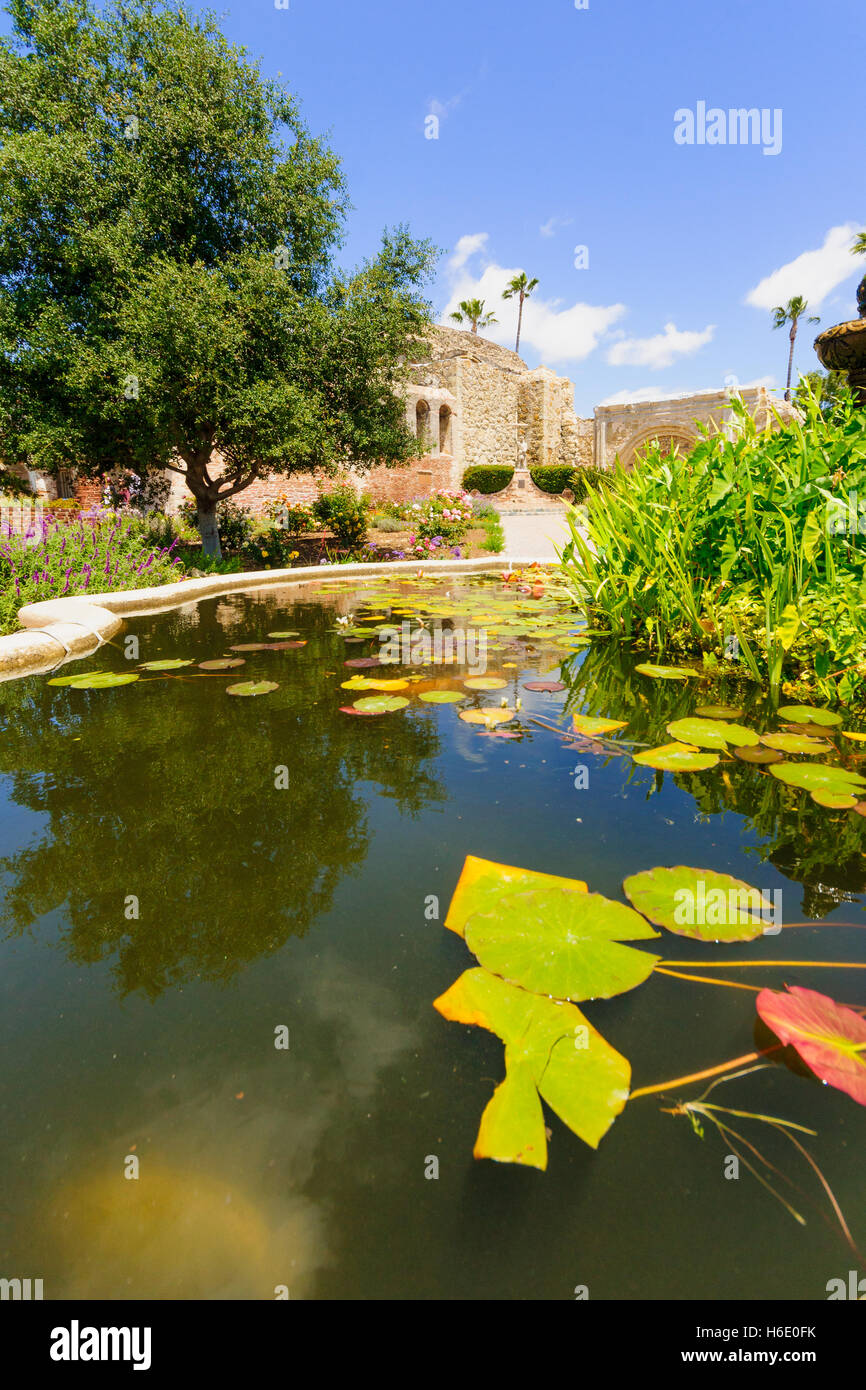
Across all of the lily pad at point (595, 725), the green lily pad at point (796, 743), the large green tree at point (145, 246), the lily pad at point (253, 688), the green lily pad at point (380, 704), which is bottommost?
the green lily pad at point (796, 743)

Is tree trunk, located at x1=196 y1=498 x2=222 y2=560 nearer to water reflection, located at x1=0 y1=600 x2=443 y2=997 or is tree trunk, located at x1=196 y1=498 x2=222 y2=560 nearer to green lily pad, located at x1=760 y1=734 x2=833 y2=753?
water reflection, located at x1=0 y1=600 x2=443 y2=997

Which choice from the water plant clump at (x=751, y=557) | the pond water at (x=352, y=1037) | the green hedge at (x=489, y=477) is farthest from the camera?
the green hedge at (x=489, y=477)

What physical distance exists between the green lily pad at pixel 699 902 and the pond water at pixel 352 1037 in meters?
0.04

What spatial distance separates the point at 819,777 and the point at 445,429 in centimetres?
2610

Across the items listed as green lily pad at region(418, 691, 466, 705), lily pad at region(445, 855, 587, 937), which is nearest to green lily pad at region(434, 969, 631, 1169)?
lily pad at region(445, 855, 587, 937)

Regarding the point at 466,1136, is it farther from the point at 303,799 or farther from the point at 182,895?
the point at 303,799

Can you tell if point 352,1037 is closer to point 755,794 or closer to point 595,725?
point 755,794

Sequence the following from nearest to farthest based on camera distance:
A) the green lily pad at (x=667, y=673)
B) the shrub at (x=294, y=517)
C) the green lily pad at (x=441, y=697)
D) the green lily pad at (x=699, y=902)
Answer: the green lily pad at (x=699, y=902) < the green lily pad at (x=441, y=697) < the green lily pad at (x=667, y=673) < the shrub at (x=294, y=517)

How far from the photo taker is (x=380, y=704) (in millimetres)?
2590

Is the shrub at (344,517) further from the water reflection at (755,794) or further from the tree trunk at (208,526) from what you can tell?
the water reflection at (755,794)

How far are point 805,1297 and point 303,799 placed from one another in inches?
53.4

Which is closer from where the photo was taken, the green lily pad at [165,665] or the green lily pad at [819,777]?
the green lily pad at [819,777]

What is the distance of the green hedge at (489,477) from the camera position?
76.2ft

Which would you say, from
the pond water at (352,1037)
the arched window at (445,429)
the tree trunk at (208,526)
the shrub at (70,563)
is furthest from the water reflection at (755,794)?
the arched window at (445,429)
